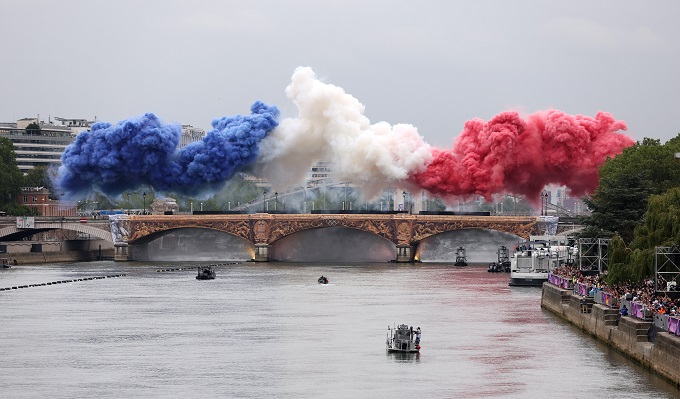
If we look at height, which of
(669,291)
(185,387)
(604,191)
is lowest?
(185,387)

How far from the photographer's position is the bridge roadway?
175500 millimetres

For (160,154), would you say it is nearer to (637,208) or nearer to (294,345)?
(637,208)

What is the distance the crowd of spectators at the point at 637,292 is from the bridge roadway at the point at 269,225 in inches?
2855

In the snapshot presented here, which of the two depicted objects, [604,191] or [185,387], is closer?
[185,387]

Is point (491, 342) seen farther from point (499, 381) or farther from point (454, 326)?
point (499, 381)

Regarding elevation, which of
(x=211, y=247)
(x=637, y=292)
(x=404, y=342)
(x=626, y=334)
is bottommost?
(x=404, y=342)

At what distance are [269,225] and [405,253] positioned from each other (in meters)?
17.9

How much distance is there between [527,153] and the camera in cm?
15825

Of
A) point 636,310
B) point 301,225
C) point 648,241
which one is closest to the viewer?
point 636,310

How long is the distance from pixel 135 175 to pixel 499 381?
11167 centimetres

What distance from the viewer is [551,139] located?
15775 centimetres

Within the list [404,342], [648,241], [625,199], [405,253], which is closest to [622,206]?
[625,199]

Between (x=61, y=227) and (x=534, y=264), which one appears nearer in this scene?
(x=534, y=264)

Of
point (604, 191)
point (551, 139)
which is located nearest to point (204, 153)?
point (551, 139)
